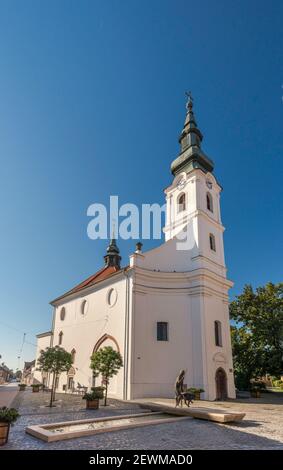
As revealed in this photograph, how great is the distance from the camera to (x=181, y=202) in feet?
96.3

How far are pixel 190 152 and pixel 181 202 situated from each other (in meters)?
4.83

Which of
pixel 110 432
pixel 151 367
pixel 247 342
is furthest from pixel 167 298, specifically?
pixel 110 432

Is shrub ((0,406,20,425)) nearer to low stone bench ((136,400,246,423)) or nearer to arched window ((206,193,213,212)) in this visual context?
low stone bench ((136,400,246,423))

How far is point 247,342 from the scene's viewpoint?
31312 mm

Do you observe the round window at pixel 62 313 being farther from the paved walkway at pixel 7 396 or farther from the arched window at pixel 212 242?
the arched window at pixel 212 242

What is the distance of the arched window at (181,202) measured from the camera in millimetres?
28930

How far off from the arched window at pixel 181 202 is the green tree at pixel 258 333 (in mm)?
11672

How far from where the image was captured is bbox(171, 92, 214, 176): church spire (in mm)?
29453

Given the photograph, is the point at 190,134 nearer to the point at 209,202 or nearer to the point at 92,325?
the point at 209,202

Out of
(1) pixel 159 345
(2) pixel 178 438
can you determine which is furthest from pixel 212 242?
(2) pixel 178 438

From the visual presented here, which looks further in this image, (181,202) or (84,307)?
(84,307)

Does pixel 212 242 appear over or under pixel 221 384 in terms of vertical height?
over
